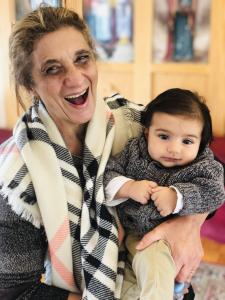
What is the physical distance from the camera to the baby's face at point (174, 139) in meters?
1.13

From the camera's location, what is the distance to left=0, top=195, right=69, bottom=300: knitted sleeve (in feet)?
3.48

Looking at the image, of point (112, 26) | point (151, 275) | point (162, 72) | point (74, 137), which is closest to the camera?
point (151, 275)

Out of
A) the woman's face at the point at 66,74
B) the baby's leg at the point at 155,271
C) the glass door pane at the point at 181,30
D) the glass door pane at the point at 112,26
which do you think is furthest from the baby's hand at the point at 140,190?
the glass door pane at the point at 112,26

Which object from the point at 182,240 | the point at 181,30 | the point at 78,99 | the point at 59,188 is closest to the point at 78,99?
the point at 78,99

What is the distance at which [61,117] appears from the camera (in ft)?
3.88

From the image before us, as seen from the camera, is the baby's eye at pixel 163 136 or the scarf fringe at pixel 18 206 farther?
the baby's eye at pixel 163 136

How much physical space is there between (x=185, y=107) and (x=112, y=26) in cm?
216

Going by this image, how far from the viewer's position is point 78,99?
1160mm

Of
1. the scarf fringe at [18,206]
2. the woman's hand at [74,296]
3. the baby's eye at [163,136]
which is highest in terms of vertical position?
the baby's eye at [163,136]

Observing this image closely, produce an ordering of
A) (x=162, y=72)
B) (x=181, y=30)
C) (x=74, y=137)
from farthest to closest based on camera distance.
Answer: (x=162, y=72) < (x=181, y=30) < (x=74, y=137)

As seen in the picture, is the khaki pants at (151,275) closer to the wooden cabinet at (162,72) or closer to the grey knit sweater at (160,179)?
the grey knit sweater at (160,179)

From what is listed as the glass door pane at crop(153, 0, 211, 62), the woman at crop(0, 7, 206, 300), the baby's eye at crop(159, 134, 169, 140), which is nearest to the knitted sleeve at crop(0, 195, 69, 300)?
the woman at crop(0, 7, 206, 300)

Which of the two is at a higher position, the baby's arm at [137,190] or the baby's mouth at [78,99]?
the baby's mouth at [78,99]

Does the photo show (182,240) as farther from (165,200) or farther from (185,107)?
(185,107)
